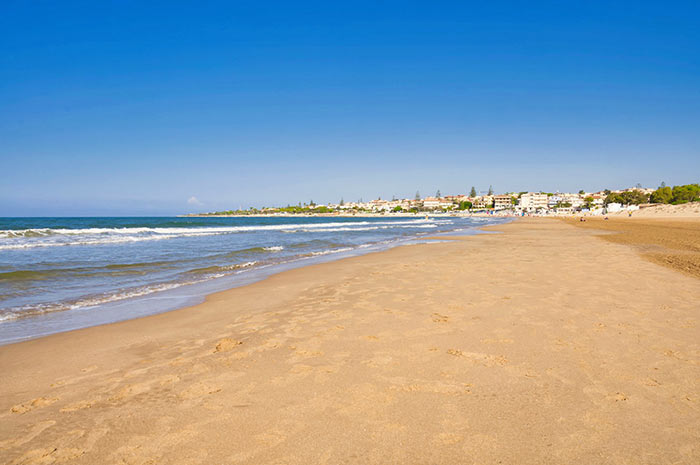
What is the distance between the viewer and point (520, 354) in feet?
13.3

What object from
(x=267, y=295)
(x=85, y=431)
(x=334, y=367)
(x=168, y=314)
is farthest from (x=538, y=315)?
(x=168, y=314)

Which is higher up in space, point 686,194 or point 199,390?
point 686,194

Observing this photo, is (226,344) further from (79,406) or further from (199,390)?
(79,406)

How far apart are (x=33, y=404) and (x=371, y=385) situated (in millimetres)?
2969

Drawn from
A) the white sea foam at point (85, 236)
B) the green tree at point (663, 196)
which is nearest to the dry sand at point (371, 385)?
the white sea foam at point (85, 236)

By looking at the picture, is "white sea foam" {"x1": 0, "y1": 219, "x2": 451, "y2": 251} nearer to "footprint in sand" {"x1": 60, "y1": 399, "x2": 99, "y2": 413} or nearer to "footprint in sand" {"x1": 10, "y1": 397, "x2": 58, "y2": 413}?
"footprint in sand" {"x1": 10, "y1": 397, "x2": 58, "y2": 413}

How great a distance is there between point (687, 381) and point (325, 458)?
3.37 metres

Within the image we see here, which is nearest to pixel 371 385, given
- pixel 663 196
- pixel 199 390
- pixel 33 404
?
pixel 199 390

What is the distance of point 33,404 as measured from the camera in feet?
10.6

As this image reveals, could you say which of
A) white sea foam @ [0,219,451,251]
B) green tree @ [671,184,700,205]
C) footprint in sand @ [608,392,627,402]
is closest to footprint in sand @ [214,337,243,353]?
footprint in sand @ [608,392,627,402]

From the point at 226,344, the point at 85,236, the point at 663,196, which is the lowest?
the point at 85,236

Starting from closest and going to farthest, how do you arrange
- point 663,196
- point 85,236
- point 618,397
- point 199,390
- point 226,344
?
point 618,397, point 199,390, point 226,344, point 85,236, point 663,196

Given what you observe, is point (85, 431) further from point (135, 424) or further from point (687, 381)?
point (687, 381)

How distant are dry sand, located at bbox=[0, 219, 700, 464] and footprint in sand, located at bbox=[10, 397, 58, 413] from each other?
0.8 inches
